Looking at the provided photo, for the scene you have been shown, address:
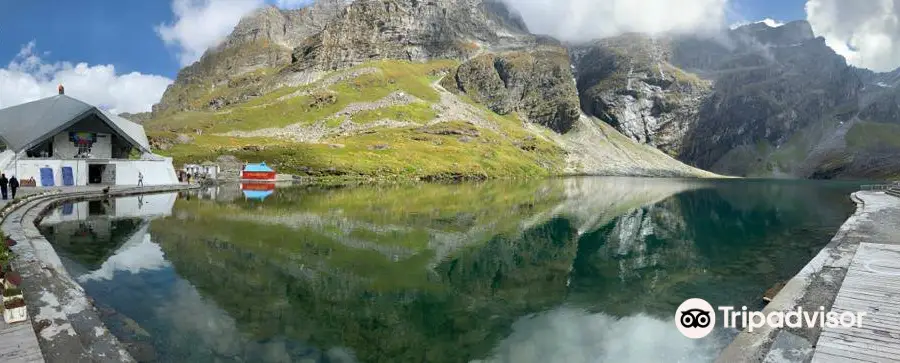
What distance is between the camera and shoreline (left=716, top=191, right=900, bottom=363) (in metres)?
12.0

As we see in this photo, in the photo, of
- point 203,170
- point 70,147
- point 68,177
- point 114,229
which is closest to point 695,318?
point 114,229

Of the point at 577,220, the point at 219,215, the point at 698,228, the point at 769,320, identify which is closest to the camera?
the point at 769,320

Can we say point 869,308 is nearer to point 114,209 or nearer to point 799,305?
point 799,305

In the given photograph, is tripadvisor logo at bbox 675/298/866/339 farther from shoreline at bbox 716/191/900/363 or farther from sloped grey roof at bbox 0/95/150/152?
sloped grey roof at bbox 0/95/150/152

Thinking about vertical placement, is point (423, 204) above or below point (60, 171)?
below

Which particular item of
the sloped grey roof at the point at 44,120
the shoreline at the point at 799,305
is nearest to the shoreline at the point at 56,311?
the shoreline at the point at 799,305

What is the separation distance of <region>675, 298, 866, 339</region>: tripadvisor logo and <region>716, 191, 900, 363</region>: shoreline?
42cm

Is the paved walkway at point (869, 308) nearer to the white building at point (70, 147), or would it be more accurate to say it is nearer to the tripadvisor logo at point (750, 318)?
the tripadvisor logo at point (750, 318)

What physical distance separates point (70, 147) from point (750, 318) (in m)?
77.1

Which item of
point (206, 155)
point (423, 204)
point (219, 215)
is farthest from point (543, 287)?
point (206, 155)

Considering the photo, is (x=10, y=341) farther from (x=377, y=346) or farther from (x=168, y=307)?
(x=377, y=346)

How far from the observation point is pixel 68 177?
59188 millimetres

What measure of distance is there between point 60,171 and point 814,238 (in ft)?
261

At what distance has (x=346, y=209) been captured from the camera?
5075 centimetres
